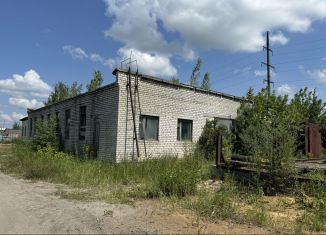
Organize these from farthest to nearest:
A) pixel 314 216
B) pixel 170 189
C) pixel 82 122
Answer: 1. pixel 82 122
2. pixel 170 189
3. pixel 314 216

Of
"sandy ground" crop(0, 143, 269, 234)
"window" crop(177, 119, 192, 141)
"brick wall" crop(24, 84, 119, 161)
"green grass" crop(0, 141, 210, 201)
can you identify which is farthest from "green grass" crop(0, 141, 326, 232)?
"window" crop(177, 119, 192, 141)

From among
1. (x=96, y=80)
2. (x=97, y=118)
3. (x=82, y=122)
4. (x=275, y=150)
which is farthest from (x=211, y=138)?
(x=96, y=80)

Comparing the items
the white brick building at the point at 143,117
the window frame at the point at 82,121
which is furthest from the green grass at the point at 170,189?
the window frame at the point at 82,121

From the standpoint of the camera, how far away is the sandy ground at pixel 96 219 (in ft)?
22.4

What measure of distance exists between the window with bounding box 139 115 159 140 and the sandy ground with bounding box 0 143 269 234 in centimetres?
834

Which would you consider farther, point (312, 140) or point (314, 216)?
point (312, 140)

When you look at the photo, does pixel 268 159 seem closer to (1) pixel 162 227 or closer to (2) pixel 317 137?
(1) pixel 162 227

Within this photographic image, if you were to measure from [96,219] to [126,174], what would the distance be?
5.97 m

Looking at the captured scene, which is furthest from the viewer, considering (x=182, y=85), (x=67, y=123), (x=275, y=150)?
(x=67, y=123)

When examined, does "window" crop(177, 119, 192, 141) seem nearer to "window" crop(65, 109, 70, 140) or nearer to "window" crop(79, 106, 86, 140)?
"window" crop(79, 106, 86, 140)

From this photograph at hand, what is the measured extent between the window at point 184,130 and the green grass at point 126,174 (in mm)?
4534

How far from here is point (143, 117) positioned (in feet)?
59.5

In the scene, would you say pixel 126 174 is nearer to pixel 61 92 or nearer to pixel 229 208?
pixel 229 208

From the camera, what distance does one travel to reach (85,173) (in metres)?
13.7
